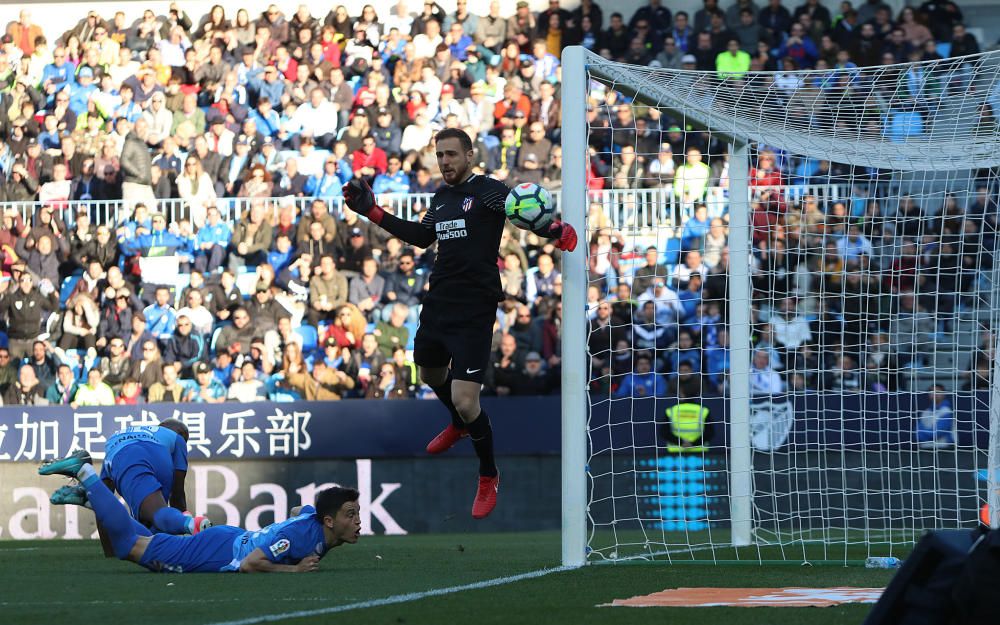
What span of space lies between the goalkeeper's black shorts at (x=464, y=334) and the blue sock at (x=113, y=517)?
1.96 meters

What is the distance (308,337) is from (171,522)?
758cm

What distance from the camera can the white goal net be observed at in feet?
31.4

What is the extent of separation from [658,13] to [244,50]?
18.8 ft

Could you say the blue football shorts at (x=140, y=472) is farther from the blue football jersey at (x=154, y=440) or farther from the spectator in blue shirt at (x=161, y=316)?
the spectator in blue shirt at (x=161, y=316)

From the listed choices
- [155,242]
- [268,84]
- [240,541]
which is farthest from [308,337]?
[240,541]

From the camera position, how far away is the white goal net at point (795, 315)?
31.4 feet

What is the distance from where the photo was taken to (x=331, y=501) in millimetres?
7984

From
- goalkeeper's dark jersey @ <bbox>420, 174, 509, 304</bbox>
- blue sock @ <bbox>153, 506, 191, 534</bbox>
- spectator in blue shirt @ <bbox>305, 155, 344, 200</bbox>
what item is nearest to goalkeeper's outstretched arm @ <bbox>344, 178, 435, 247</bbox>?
goalkeeper's dark jersey @ <bbox>420, 174, 509, 304</bbox>

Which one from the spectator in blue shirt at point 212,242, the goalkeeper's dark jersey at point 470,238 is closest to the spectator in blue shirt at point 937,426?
the goalkeeper's dark jersey at point 470,238

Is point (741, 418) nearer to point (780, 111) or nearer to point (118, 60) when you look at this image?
point (780, 111)

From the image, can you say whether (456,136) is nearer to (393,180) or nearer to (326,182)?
(393,180)

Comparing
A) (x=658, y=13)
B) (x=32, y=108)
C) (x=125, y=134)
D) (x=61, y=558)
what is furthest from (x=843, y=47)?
(x=61, y=558)

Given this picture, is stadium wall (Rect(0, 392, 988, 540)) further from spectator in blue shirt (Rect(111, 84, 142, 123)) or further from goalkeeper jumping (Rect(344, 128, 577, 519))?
goalkeeper jumping (Rect(344, 128, 577, 519))

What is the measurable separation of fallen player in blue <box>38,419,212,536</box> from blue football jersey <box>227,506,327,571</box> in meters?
0.60
